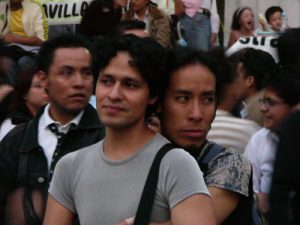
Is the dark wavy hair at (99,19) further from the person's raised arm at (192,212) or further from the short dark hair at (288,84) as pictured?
the person's raised arm at (192,212)

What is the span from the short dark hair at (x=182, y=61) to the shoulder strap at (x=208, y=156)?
A: 0.26 metres

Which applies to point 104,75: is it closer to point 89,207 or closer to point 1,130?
point 89,207

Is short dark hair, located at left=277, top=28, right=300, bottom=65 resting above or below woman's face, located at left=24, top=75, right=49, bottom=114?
above

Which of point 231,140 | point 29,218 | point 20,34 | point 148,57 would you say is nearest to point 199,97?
point 148,57

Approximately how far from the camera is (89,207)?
331 cm

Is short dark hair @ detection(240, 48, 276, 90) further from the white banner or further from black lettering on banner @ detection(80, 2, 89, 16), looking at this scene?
the white banner

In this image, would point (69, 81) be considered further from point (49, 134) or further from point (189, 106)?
point (189, 106)

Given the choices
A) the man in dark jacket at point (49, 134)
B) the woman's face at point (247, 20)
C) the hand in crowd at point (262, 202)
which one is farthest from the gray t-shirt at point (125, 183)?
the woman's face at point (247, 20)

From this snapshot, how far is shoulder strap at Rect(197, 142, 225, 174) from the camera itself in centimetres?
363

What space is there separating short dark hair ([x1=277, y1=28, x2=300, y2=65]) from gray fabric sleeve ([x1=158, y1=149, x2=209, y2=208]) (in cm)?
209

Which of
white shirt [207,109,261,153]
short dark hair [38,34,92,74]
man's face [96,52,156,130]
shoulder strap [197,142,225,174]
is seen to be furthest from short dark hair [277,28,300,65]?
man's face [96,52,156,130]

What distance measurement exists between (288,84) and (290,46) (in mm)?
233

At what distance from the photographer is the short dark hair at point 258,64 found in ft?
24.0

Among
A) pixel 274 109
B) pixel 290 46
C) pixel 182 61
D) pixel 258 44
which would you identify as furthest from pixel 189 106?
pixel 258 44
